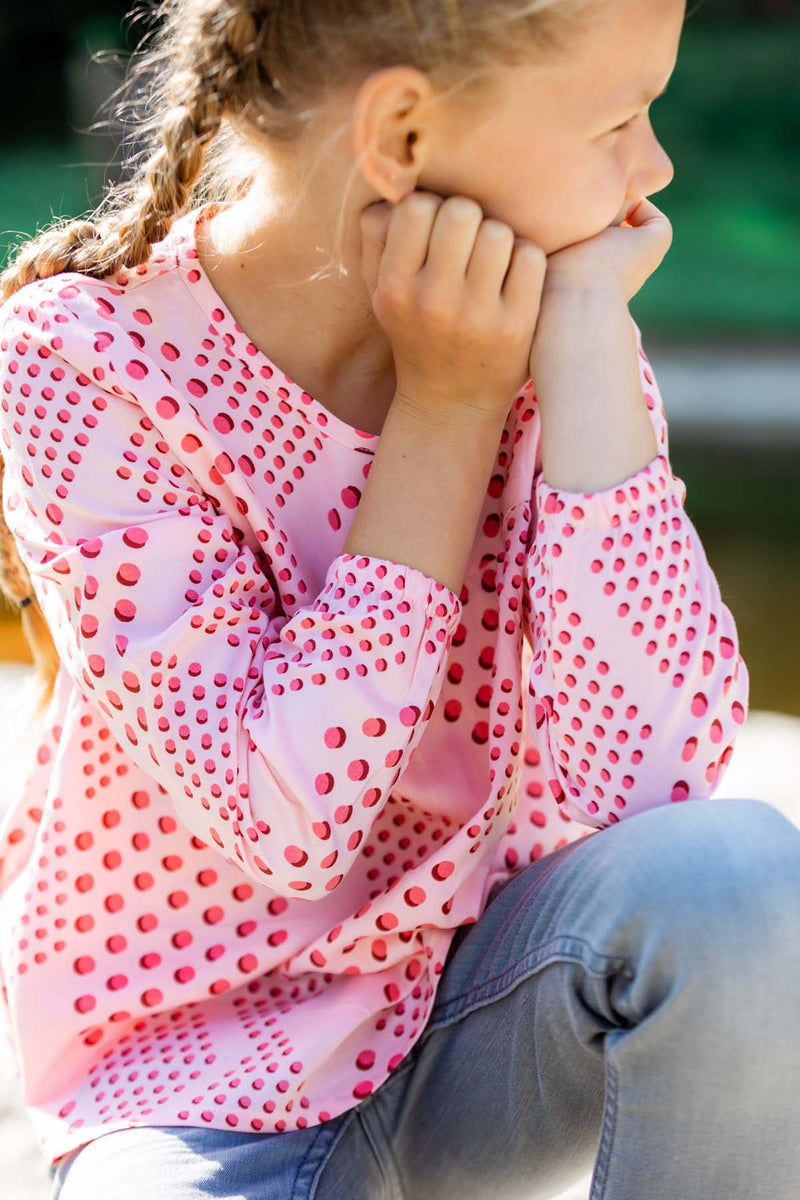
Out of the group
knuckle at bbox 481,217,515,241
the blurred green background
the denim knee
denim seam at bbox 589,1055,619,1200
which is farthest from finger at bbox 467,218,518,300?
the blurred green background

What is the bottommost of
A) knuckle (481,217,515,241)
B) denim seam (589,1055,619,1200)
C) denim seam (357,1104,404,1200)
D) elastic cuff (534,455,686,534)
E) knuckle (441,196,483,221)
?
denim seam (357,1104,404,1200)

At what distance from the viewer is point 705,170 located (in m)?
5.99

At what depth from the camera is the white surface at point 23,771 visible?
1160 millimetres

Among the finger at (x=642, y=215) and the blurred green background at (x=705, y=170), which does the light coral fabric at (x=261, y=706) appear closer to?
the finger at (x=642, y=215)

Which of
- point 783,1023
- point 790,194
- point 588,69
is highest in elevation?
point 790,194

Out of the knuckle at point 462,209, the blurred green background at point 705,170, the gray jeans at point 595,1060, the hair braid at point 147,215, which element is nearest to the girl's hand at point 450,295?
the knuckle at point 462,209

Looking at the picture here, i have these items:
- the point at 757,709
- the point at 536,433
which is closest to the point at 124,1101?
the point at 536,433

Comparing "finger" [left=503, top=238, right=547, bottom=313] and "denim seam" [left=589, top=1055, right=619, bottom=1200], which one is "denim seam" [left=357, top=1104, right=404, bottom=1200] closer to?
"denim seam" [left=589, top=1055, right=619, bottom=1200]

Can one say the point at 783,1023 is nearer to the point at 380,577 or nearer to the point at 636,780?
the point at 636,780

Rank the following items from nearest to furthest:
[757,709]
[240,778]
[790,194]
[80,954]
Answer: [240,778]
[80,954]
[757,709]
[790,194]

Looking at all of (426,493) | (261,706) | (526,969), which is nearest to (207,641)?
(261,706)

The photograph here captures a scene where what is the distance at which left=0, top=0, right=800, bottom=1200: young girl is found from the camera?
82 centimetres

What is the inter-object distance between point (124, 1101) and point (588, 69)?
0.68 metres

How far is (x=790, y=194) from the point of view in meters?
5.77
